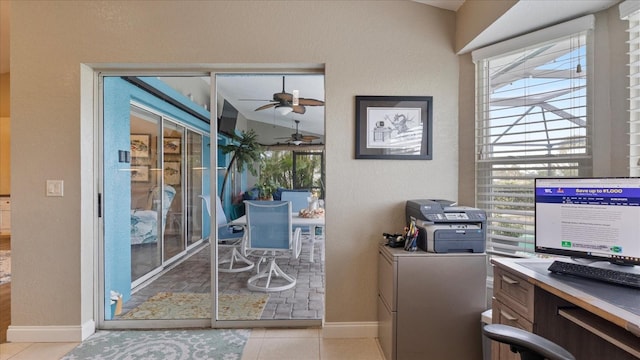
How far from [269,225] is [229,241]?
0.41 meters

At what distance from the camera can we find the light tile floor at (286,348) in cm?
222

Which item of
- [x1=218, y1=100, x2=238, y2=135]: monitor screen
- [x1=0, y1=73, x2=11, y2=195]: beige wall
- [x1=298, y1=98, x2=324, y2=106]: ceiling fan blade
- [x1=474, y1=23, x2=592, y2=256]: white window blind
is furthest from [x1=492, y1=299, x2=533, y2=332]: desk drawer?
[x1=0, y1=73, x2=11, y2=195]: beige wall

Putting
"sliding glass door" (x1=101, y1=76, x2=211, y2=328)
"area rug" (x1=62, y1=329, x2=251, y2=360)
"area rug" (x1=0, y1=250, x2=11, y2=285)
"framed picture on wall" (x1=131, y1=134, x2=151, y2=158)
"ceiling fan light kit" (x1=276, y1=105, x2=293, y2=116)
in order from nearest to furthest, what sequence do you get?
"area rug" (x1=62, y1=329, x2=251, y2=360) → "sliding glass door" (x1=101, y1=76, x2=211, y2=328) → "ceiling fan light kit" (x1=276, y1=105, x2=293, y2=116) → "framed picture on wall" (x1=131, y1=134, x2=151, y2=158) → "area rug" (x1=0, y1=250, x2=11, y2=285)

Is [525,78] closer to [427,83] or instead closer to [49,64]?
[427,83]

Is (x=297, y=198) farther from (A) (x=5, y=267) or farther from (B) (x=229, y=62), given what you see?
(A) (x=5, y=267)

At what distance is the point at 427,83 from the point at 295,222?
170 cm

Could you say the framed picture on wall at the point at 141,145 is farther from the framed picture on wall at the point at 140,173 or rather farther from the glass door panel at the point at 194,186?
the glass door panel at the point at 194,186

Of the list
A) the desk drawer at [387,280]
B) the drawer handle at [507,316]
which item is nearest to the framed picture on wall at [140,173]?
the desk drawer at [387,280]

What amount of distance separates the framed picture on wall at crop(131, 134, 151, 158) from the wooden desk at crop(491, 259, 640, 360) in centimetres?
311

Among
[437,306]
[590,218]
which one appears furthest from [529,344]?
[437,306]

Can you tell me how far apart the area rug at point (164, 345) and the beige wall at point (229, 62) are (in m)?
0.28

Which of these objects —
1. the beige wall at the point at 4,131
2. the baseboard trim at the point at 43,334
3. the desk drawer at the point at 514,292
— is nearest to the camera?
the desk drawer at the point at 514,292

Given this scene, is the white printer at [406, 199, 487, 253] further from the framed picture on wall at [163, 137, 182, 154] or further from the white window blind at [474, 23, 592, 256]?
the framed picture on wall at [163, 137, 182, 154]

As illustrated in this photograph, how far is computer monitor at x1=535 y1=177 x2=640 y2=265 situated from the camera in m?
1.39
